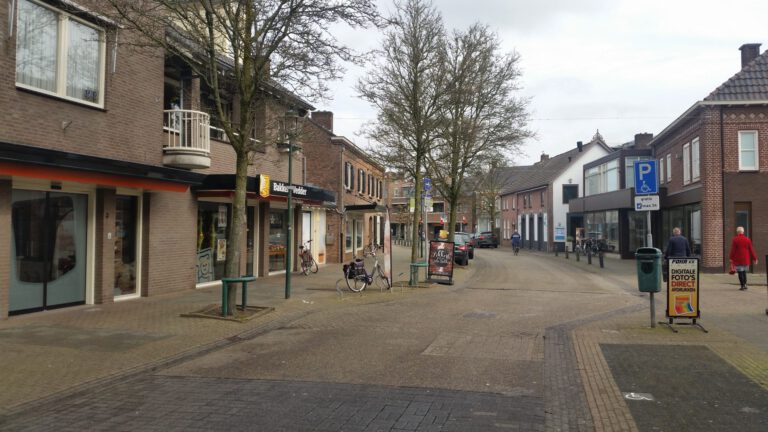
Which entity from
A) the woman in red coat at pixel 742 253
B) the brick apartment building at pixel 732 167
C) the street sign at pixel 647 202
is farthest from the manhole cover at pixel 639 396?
the brick apartment building at pixel 732 167

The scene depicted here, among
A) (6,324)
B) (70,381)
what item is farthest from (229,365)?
(6,324)

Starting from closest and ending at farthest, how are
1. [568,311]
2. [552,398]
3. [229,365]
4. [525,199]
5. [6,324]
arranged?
[552,398], [229,365], [6,324], [568,311], [525,199]

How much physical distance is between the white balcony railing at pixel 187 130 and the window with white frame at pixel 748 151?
19408mm

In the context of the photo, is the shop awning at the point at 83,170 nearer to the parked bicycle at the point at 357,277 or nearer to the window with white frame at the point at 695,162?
the parked bicycle at the point at 357,277

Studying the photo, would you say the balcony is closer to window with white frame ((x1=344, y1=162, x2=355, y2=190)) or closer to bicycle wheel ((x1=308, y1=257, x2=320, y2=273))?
bicycle wheel ((x1=308, y1=257, x2=320, y2=273))

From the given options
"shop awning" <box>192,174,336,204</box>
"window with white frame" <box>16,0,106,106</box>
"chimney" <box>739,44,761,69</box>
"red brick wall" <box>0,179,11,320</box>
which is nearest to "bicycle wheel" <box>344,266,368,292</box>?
"shop awning" <box>192,174,336,204</box>

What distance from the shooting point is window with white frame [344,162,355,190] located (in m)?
28.4

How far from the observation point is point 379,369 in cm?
689

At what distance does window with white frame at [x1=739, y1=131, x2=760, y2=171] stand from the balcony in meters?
19.4

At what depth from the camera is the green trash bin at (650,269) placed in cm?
916

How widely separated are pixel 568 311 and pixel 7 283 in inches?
419

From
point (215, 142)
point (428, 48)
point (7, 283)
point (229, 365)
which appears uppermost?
point (428, 48)

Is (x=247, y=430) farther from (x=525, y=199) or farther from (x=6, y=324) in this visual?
(x=525, y=199)

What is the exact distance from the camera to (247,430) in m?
4.77
